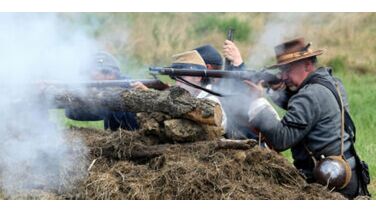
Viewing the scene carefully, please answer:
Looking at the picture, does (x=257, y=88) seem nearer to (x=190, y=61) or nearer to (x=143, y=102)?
(x=143, y=102)

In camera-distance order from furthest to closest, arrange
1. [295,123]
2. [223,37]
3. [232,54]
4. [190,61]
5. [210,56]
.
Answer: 1. [223,37]
2. [210,56]
3. [190,61]
4. [232,54]
5. [295,123]

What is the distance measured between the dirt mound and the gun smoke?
0.23m

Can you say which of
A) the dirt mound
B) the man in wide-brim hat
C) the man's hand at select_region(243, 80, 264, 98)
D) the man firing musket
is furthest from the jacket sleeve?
the man firing musket

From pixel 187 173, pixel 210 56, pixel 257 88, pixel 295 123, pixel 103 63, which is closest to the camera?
pixel 187 173

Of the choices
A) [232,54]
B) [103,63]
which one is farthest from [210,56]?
[232,54]

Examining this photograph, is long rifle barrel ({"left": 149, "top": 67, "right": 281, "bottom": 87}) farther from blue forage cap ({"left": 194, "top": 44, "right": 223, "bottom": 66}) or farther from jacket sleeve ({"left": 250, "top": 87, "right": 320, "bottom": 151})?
blue forage cap ({"left": 194, "top": 44, "right": 223, "bottom": 66})

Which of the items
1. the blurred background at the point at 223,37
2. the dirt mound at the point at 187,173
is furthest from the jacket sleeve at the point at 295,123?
the blurred background at the point at 223,37

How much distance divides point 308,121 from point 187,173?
131 cm

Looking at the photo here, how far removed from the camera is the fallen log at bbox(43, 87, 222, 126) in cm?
655

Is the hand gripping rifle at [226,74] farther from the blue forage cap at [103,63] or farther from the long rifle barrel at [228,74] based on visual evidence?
the blue forage cap at [103,63]

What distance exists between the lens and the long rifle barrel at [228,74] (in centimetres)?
704

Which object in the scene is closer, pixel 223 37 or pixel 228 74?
pixel 228 74

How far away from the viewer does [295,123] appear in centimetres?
666

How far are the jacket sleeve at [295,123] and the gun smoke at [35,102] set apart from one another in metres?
1.75
